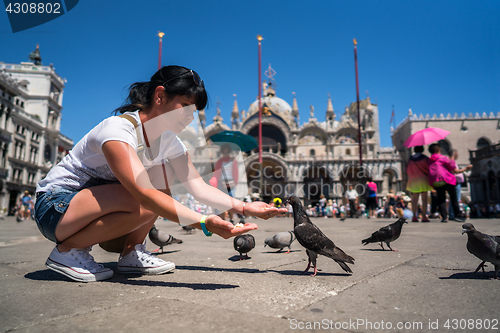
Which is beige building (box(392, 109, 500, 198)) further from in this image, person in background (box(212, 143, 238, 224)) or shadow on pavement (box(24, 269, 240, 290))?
shadow on pavement (box(24, 269, 240, 290))

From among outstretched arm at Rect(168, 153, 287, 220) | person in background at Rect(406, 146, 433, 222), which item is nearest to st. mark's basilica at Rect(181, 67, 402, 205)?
person in background at Rect(406, 146, 433, 222)

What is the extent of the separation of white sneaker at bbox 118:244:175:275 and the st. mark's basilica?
24.1 m

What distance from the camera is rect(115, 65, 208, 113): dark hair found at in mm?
1794

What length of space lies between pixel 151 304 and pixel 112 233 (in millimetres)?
699

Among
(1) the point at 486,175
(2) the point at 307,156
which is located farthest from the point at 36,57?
(1) the point at 486,175

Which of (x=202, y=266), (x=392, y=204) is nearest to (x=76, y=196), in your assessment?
(x=202, y=266)

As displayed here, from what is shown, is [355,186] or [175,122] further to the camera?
[355,186]

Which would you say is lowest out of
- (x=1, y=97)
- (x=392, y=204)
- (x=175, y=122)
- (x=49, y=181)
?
(x=392, y=204)

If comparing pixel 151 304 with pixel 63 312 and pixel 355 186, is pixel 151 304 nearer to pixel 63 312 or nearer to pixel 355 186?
pixel 63 312

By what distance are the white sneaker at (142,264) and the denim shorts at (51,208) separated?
0.49 metres

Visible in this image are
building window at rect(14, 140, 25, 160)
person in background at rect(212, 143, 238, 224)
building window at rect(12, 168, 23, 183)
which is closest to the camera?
person in background at rect(212, 143, 238, 224)

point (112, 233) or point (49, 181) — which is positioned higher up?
point (49, 181)

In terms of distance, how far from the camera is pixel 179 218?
4.99 ft

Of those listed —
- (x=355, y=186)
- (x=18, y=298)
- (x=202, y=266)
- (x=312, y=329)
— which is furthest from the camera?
(x=355, y=186)
